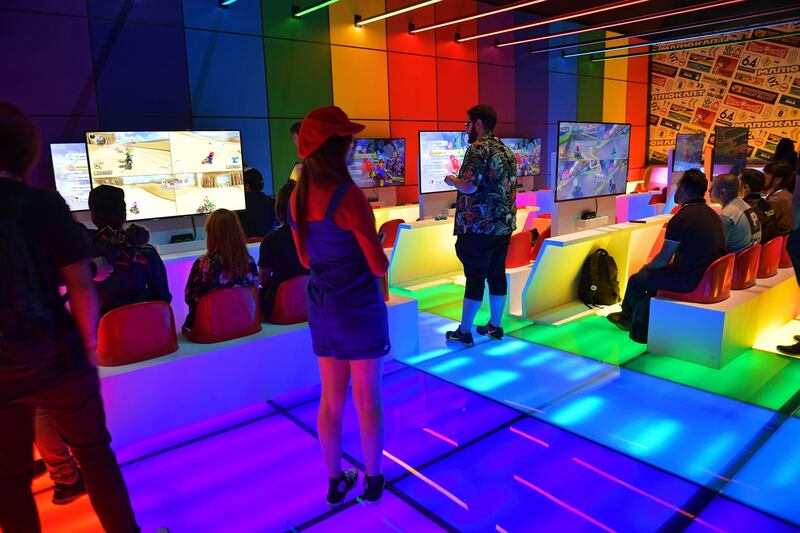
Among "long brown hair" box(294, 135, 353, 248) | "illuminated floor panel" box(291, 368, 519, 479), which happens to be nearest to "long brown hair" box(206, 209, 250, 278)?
"illuminated floor panel" box(291, 368, 519, 479)

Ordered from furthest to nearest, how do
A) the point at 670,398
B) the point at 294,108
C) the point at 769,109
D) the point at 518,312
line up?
the point at 769,109
the point at 294,108
the point at 518,312
the point at 670,398

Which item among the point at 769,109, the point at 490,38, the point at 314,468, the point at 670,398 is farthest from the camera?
the point at 769,109

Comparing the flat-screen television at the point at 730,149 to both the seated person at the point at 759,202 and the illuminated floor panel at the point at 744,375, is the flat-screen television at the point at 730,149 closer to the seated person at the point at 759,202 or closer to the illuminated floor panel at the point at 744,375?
the seated person at the point at 759,202

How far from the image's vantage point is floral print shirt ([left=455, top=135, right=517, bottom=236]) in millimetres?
3438

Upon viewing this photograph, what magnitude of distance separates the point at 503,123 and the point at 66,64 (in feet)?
20.7

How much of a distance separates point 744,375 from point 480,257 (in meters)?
1.75

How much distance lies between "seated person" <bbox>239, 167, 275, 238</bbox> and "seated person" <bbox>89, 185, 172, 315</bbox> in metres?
2.30

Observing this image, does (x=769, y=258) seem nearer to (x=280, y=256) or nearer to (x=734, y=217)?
(x=734, y=217)

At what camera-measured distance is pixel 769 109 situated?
32.2ft

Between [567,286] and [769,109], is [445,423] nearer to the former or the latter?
[567,286]

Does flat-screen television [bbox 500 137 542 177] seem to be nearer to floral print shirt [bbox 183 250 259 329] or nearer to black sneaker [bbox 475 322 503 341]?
black sneaker [bbox 475 322 503 341]

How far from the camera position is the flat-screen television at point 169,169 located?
4.30 metres

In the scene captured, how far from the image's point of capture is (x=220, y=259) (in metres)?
2.65

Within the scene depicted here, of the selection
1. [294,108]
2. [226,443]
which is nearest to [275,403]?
[226,443]
